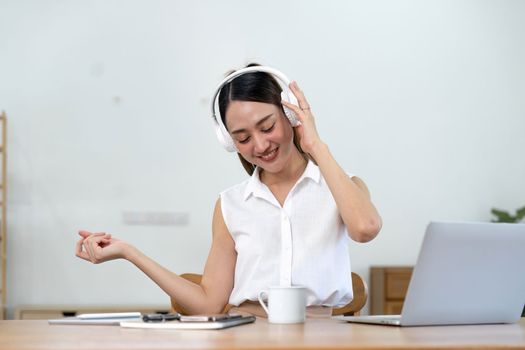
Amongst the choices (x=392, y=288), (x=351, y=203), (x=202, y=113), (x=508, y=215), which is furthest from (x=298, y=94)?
(x=508, y=215)

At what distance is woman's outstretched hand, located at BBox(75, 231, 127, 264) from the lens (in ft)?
6.28

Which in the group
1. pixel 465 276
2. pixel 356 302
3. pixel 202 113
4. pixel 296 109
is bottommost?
pixel 356 302

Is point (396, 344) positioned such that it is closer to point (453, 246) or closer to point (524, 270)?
point (453, 246)

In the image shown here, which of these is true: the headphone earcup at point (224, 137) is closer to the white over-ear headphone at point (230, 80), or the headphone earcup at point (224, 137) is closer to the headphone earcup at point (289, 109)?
the white over-ear headphone at point (230, 80)

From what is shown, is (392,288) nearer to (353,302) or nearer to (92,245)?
(353,302)

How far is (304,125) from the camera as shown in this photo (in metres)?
2.06

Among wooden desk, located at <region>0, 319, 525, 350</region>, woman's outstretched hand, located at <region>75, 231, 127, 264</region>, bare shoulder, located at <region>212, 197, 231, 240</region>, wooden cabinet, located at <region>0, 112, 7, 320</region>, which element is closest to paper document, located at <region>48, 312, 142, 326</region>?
wooden desk, located at <region>0, 319, 525, 350</region>

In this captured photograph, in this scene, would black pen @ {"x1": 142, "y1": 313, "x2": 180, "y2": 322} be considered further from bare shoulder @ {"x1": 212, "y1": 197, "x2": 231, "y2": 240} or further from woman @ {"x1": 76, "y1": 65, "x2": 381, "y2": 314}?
bare shoulder @ {"x1": 212, "y1": 197, "x2": 231, "y2": 240}

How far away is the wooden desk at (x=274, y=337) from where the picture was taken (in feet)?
3.98

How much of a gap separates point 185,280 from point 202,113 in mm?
3249

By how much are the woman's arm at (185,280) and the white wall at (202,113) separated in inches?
117

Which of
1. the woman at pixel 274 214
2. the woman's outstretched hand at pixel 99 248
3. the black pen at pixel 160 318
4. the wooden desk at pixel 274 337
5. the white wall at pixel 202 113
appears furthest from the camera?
the white wall at pixel 202 113

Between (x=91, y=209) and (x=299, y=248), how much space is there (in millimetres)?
3245

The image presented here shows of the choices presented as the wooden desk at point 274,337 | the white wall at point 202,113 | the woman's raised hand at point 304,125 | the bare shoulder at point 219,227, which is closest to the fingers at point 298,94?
the woman's raised hand at point 304,125
